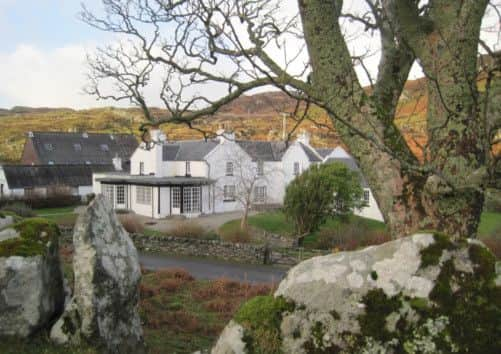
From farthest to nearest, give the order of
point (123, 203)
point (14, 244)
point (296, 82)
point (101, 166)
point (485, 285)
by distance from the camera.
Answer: point (101, 166) < point (123, 203) < point (14, 244) < point (296, 82) < point (485, 285)

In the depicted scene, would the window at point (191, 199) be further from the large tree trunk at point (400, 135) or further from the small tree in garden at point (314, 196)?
the large tree trunk at point (400, 135)

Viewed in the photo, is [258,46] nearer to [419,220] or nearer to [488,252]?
[419,220]

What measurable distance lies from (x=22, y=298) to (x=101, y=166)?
49.9 m

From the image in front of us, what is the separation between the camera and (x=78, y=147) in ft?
204

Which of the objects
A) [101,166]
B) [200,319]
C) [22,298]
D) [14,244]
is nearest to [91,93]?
[14,244]

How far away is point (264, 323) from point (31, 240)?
18.1 feet

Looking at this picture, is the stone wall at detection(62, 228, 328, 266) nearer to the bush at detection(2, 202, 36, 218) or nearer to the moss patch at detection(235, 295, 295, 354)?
the bush at detection(2, 202, 36, 218)

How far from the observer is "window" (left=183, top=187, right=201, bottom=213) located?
133 feet

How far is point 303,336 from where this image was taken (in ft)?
13.0

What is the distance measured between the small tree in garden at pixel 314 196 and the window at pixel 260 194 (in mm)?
14326

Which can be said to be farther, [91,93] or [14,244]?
[91,93]

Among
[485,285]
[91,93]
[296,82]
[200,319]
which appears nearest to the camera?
[485,285]

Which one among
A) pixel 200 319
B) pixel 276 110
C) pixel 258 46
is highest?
pixel 258 46

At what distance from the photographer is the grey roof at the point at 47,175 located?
4822cm
